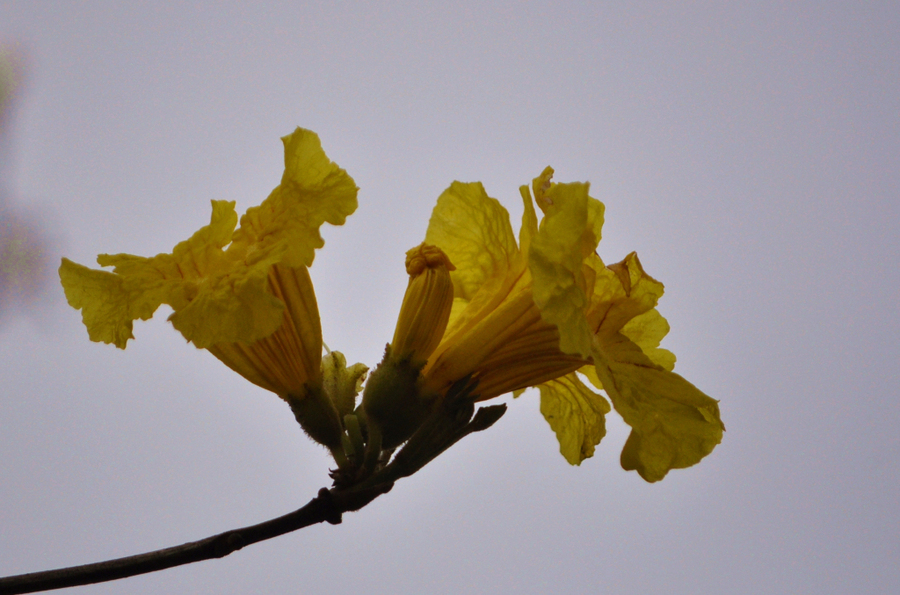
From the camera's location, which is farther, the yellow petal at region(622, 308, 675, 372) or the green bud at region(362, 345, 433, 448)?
the yellow petal at region(622, 308, 675, 372)

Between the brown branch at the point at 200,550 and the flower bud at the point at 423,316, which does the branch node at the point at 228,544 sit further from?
the flower bud at the point at 423,316

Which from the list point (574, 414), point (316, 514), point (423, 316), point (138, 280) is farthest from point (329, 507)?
point (574, 414)

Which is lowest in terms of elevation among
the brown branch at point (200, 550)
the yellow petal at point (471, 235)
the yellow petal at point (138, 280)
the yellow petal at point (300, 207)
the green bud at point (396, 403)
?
the brown branch at point (200, 550)

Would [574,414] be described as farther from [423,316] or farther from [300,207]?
[300,207]

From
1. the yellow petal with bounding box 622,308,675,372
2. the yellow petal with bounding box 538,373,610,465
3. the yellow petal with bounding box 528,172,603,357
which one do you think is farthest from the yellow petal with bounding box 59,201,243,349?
the yellow petal with bounding box 622,308,675,372

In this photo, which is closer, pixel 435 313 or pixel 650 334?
pixel 435 313

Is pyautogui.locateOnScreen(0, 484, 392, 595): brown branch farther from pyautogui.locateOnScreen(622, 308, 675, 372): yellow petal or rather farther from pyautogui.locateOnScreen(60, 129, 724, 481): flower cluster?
pyautogui.locateOnScreen(622, 308, 675, 372): yellow petal

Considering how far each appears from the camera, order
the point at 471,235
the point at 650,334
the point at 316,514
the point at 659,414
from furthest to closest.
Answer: the point at 650,334, the point at 471,235, the point at 659,414, the point at 316,514

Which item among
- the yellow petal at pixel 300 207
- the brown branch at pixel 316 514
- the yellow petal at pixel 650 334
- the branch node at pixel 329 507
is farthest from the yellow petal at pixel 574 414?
the yellow petal at pixel 300 207
